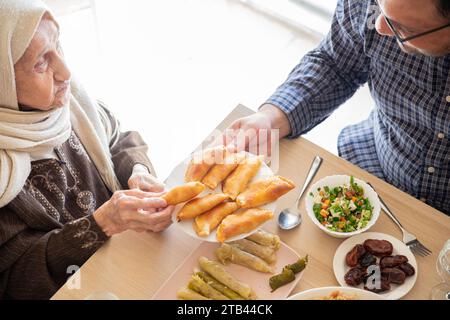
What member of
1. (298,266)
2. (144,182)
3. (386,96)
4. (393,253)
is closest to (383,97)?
(386,96)

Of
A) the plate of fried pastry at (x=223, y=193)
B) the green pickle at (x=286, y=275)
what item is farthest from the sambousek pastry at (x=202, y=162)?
the green pickle at (x=286, y=275)

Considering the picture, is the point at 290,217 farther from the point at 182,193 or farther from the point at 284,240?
the point at 182,193

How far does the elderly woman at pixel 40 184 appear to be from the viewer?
128 cm

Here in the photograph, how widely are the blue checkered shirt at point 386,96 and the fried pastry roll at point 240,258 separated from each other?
434 millimetres

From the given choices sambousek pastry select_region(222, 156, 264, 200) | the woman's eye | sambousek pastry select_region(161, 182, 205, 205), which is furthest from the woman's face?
sambousek pastry select_region(222, 156, 264, 200)

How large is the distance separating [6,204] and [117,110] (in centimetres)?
165

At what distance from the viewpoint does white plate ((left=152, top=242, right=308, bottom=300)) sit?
1.27 m

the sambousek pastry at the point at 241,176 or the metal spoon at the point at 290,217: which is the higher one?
the sambousek pastry at the point at 241,176

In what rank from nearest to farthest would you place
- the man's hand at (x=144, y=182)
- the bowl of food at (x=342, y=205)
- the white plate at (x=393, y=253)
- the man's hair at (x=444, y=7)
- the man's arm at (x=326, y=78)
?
1. the man's hair at (x=444, y=7)
2. the white plate at (x=393, y=253)
3. the bowl of food at (x=342, y=205)
4. the man's hand at (x=144, y=182)
5. the man's arm at (x=326, y=78)

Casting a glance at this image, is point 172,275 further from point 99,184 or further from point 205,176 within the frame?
point 99,184

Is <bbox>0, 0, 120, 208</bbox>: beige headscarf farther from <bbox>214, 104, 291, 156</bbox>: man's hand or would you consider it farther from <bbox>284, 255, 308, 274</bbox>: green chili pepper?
<bbox>284, 255, 308, 274</bbox>: green chili pepper

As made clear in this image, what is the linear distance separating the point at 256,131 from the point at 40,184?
2.04ft

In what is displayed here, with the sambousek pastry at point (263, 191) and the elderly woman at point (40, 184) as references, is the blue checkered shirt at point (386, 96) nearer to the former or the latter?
the sambousek pastry at point (263, 191)

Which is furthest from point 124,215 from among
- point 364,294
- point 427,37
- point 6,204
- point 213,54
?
point 213,54
